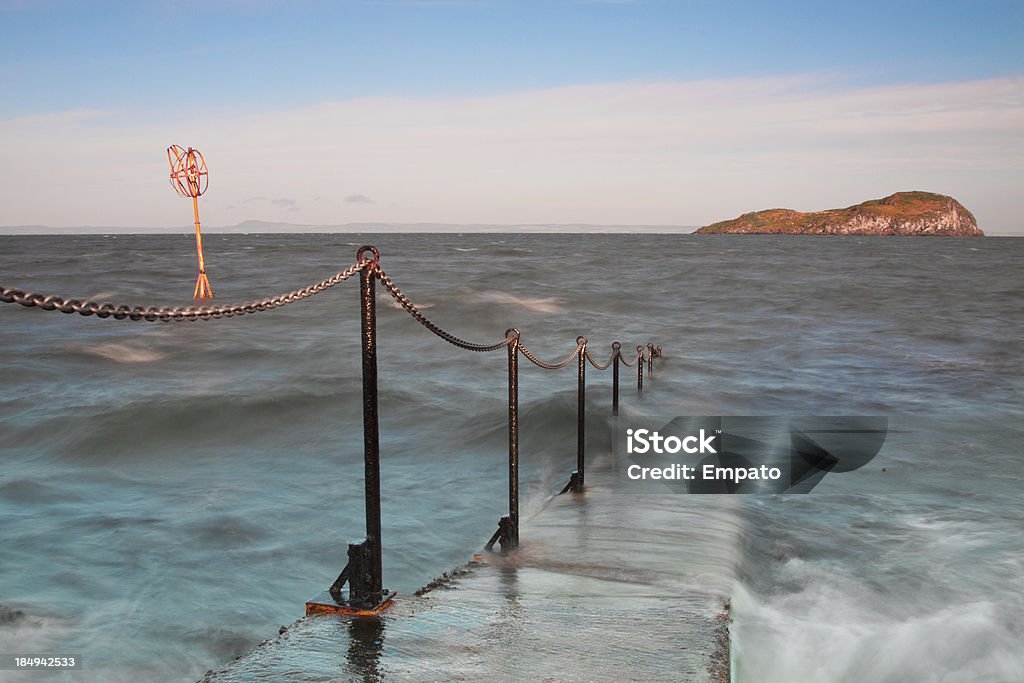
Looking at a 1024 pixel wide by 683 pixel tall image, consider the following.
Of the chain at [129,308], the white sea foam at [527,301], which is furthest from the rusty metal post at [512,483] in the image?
the white sea foam at [527,301]

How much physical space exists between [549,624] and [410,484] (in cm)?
506

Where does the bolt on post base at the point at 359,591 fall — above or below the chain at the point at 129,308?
below

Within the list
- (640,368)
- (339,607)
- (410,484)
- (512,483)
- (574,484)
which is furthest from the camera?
(640,368)

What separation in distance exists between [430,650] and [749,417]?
906cm

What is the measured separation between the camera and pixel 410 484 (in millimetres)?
8484

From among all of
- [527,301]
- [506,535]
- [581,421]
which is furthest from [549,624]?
[527,301]

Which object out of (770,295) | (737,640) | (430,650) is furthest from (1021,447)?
(770,295)

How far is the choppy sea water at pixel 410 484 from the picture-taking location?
4926mm

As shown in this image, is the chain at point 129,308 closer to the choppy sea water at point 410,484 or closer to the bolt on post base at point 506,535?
the bolt on post base at point 506,535

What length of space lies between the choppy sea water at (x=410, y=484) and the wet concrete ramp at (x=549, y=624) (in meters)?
0.38

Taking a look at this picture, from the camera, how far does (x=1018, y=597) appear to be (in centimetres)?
512

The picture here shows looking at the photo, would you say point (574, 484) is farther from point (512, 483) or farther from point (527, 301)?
point (527, 301)

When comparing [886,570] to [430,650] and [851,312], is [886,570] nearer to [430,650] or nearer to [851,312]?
[430,650]

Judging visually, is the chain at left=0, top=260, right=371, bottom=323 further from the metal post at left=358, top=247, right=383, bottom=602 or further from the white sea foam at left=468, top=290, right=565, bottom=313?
the white sea foam at left=468, top=290, right=565, bottom=313
